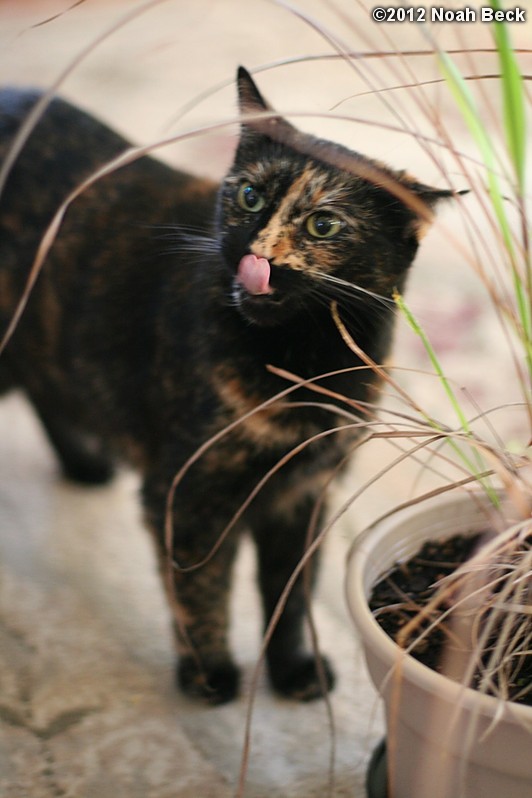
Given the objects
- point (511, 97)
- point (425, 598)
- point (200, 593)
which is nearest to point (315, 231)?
point (511, 97)

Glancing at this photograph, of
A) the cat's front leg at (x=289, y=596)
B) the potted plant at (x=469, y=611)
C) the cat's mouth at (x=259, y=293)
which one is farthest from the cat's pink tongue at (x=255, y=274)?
the cat's front leg at (x=289, y=596)

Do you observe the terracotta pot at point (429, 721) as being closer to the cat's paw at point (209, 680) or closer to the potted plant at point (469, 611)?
the potted plant at point (469, 611)

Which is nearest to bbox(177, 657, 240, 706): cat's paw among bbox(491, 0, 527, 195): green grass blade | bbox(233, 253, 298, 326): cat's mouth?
bbox(233, 253, 298, 326): cat's mouth

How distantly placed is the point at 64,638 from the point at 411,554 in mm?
552

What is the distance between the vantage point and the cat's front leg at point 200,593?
1.03m

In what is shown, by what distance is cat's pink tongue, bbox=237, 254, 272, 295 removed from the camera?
79cm

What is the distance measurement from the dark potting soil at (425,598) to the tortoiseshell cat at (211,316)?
171mm

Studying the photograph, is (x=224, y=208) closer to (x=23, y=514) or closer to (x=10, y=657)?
(x=10, y=657)

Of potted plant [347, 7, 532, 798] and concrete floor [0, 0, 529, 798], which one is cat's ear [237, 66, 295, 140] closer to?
concrete floor [0, 0, 529, 798]

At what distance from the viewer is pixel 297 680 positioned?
45.2 inches

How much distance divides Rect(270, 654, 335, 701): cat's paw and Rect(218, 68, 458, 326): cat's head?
530mm

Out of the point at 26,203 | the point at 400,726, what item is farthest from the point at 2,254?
the point at 400,726

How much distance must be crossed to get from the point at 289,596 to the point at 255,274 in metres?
0.52
